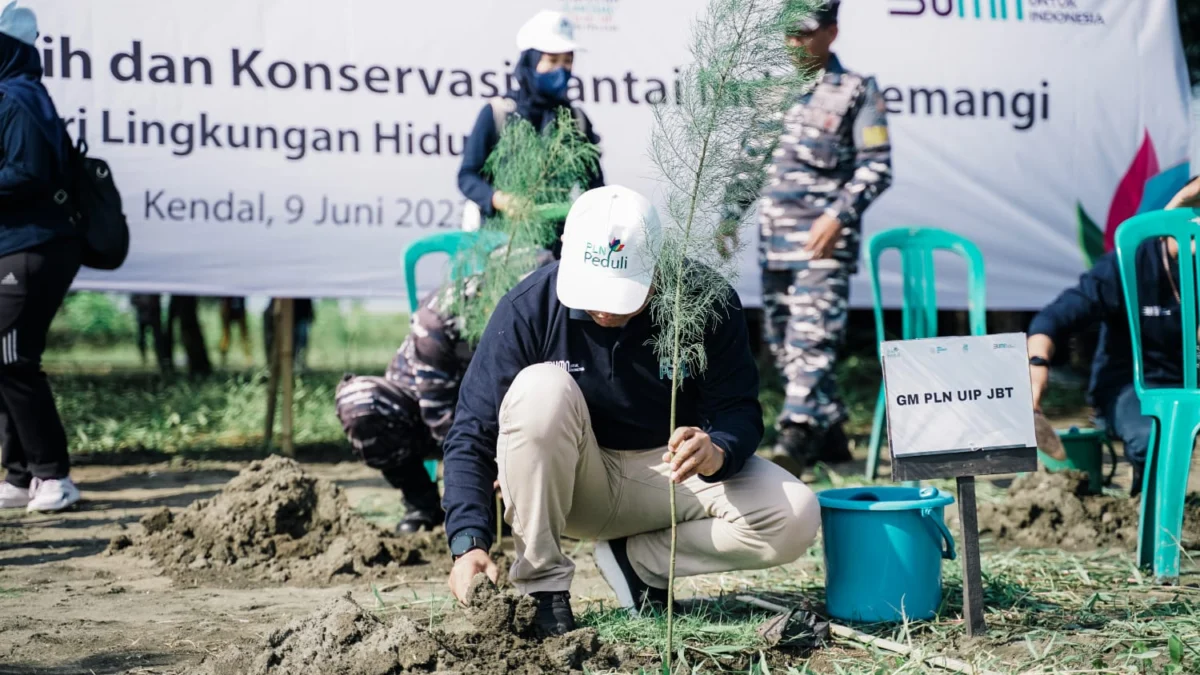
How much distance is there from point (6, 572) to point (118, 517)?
1.05 meters

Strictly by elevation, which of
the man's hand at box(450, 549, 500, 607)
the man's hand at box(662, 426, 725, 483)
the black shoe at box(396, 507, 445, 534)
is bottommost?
the black shoe at box(396, 507, 445, 534)

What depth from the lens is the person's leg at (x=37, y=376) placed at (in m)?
5.14

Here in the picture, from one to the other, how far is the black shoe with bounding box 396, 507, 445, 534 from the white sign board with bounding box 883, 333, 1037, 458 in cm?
221

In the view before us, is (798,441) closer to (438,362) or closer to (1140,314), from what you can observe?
(1140,314)

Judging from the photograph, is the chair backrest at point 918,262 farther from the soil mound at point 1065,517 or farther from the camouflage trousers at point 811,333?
the soil mound at point 1065,517

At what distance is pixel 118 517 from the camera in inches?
207

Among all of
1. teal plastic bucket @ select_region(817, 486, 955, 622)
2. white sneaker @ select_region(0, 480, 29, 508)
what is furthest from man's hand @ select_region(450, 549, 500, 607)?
white sneaker @ select_region(0, 480, 29, 508)

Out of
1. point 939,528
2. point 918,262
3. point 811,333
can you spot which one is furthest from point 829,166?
point 939,528

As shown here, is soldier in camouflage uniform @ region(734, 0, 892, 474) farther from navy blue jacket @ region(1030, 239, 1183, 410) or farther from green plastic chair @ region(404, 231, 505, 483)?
green plastic chair @ region(404, 231, 505, 483)

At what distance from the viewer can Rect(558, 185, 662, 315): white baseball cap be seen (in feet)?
10.2

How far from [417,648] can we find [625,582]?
35.8 inches

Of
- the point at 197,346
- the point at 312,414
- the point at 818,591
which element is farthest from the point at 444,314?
the point at 197,346

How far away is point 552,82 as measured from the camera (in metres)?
5.20

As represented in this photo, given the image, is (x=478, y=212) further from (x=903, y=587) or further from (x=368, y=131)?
Result: (x=903, y=587)
